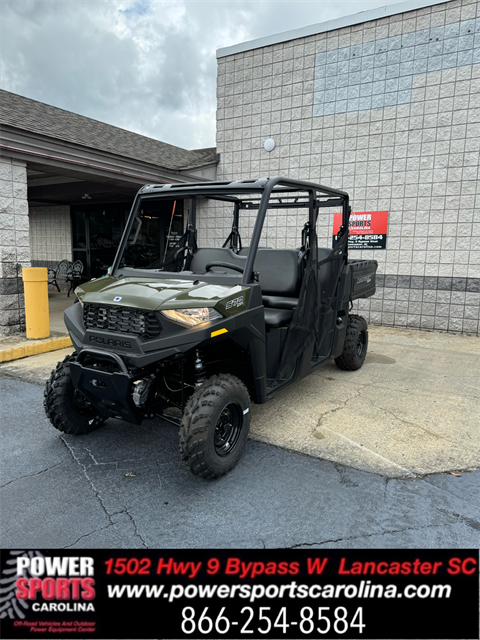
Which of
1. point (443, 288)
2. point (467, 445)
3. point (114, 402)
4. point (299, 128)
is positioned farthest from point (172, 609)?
point (299, 128)

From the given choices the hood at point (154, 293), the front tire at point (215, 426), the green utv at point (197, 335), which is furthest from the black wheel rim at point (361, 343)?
the hood at point (154, 293)

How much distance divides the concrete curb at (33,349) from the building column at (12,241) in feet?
2.83

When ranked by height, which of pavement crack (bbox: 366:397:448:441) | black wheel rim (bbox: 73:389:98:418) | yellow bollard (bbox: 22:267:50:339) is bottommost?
pavement crack (bbox: 366:397:448:441)

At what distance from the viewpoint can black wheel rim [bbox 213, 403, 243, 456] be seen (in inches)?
129

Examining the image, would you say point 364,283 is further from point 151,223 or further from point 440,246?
point 151,223

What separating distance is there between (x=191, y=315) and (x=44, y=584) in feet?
5.47

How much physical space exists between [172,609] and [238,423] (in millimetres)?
1424

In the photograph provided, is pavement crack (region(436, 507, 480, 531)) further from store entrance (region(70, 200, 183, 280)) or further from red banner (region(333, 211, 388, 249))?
store entrance (region(70, 200, 183, 280))

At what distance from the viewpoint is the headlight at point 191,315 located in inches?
116

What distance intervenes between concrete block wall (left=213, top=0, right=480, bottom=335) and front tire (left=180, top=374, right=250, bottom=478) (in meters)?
6.57

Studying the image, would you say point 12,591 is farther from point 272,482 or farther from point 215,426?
point 272,482

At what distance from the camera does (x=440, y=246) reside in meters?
8.50

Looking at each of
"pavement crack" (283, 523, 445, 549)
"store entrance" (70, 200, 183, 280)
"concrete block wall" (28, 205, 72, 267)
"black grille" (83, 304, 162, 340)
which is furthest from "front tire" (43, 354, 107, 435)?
"concrete block wall" (28, 205, 72, 267)

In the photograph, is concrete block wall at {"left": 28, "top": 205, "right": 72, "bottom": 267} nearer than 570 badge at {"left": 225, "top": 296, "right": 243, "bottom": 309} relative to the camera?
No
